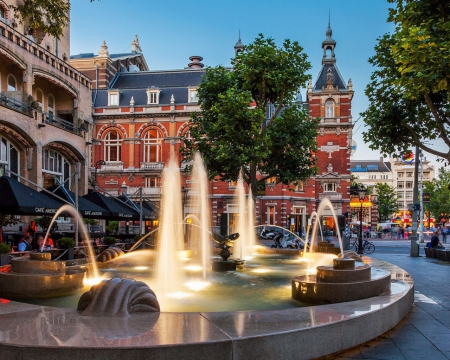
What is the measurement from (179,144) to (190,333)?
132ft

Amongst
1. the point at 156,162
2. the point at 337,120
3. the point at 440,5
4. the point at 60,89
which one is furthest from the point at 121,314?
the point at 337,120

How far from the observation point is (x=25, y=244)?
13.3 meters

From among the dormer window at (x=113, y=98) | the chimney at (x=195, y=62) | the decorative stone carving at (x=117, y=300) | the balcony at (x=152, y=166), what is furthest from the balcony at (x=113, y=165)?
the decorative stone carving at (x=117, y=300)

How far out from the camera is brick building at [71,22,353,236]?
1721 inches

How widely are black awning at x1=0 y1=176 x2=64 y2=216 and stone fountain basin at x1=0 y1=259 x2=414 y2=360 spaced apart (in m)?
7.10

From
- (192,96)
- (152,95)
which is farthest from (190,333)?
(152,95)

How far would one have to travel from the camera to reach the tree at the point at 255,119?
23.5 m

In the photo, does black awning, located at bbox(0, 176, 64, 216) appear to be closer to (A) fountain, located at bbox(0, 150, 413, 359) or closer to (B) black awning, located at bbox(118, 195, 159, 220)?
(A) fountain, located at bbox(0, 150, 413, 359)

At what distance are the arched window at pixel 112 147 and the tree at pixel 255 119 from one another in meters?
20.3

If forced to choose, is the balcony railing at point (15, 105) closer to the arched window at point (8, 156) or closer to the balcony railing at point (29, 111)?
Result: the balcony railing at point (29, 111)

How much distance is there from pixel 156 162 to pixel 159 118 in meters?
4.58

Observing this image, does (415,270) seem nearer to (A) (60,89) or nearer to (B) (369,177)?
(A) (60,89)

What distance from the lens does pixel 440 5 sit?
12344 millimetres

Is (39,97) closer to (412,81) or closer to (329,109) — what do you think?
(412,81)
